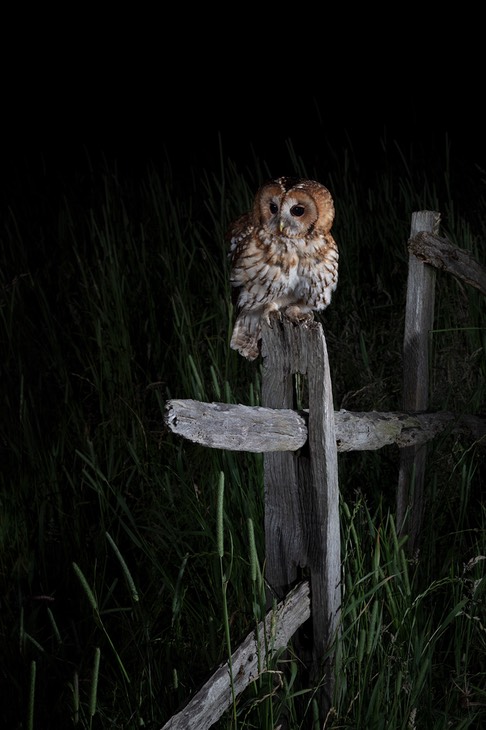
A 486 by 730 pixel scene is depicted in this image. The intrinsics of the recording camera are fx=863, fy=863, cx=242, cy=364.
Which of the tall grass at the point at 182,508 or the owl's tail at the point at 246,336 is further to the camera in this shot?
the owl's tail at the point at 246,336

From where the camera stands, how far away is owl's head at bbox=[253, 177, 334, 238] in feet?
7.02

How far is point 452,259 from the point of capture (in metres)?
2.47

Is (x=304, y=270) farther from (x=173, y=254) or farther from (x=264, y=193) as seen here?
(x=173, y=254)

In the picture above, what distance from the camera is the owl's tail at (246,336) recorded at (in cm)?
250

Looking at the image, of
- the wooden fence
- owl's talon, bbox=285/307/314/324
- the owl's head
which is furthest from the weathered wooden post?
owl's talon, bbox=285/307/314/324

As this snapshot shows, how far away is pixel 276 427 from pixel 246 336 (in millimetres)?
857

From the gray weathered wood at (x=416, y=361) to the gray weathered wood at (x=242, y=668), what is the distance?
29.0 inches

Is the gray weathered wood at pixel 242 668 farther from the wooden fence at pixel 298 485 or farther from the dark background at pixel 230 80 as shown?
the dark background at pixel 230 80

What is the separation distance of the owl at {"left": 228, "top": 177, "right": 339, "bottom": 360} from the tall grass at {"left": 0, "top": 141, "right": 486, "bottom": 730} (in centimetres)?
23

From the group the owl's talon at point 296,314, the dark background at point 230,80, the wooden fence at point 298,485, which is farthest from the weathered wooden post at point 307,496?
the dark background at point 230,80

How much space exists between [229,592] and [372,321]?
1535 millimetres

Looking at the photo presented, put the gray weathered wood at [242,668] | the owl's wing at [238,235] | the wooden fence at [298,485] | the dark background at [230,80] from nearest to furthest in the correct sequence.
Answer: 1. the gray weathered wood at [242,668]
2. the wooden fence at [298,485]
3. the owl's wing at [238,235]
4. the dark background at [230,80]

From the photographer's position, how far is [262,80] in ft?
29.7

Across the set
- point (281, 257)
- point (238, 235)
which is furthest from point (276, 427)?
point (238, 235)
